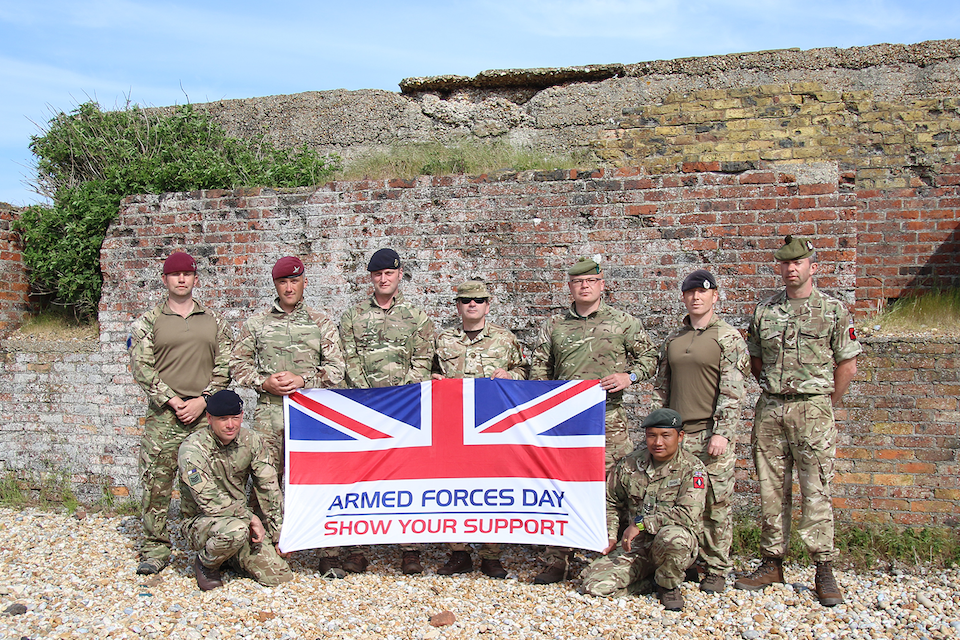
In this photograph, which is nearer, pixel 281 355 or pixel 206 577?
pixel 206 577

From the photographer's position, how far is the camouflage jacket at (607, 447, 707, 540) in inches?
138

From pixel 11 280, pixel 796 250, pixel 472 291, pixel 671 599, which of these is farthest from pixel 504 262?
pixel 11 280

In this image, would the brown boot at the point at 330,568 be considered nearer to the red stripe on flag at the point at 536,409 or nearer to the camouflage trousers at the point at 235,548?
the camouflage trousers at the point at 235,548

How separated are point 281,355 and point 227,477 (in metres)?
0.76

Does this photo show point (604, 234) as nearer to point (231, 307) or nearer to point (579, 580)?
point (579, 580)

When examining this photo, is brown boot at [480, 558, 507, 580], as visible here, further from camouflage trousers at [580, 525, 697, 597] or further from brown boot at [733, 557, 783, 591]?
brown boot at [733, 557, 783, 591]

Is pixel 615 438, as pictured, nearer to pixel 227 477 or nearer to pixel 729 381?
pixel 729 381

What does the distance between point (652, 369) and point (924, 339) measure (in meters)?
1.85

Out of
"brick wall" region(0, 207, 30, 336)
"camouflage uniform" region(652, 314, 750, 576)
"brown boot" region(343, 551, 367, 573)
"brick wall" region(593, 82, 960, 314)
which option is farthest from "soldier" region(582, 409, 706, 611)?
"brick wall" region(0, 207, 30, 336)

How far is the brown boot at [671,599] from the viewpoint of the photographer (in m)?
3.41

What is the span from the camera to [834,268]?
4.37 m

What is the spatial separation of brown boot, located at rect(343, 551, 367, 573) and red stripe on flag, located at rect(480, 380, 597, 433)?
1.06m

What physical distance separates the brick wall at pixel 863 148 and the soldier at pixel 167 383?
146 inches

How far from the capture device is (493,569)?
3865 millimetres
